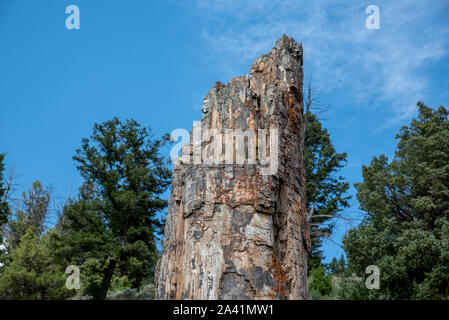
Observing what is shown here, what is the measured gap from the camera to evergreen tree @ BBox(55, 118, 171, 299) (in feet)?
68.4

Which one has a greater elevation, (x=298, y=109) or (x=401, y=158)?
(x=401, y=158)

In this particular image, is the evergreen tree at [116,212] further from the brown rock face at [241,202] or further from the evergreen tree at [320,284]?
the brown rock face at [241,202]

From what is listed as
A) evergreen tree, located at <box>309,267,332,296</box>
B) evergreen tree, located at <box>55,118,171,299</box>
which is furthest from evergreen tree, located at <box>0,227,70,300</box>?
evergreen tree, located at <box>309,267,332,296</box>

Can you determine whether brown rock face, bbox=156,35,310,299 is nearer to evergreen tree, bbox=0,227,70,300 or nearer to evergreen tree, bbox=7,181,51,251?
evergreen tree, bbox=0,227,70,300

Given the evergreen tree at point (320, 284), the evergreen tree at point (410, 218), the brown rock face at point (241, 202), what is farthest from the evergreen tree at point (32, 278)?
the brown rock face at point (241, 202)

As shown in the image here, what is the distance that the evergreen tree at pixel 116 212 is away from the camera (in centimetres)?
2084

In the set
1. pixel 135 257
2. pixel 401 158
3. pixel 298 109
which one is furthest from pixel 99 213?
pixel 298 109

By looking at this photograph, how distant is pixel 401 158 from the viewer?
65.0ft

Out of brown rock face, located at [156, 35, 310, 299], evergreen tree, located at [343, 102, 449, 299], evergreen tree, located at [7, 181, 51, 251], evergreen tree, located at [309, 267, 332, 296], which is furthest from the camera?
evergreen tree, located at [7, 181, 51, 251]

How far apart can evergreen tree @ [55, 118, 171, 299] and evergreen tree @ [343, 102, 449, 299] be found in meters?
10.0

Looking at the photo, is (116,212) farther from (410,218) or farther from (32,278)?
(410,218)
